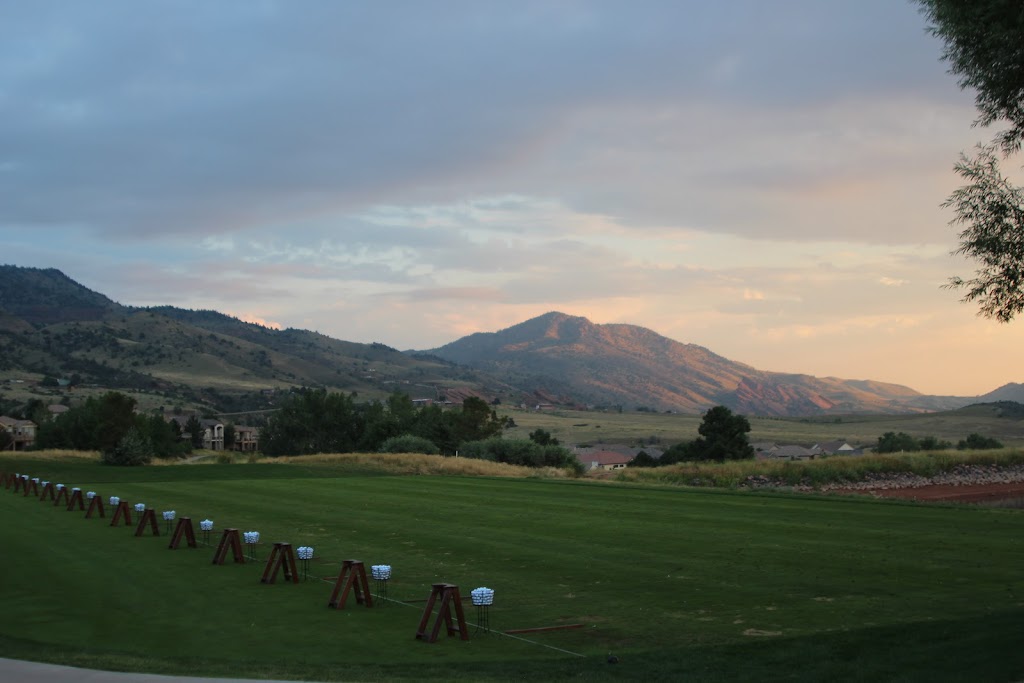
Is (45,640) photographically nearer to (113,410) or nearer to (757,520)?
(757,520)

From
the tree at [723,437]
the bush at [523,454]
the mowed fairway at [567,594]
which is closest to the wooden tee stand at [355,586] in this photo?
the mowed fairway at [567,594]

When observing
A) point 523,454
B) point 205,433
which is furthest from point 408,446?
point 205,433

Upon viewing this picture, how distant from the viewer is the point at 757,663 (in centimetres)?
1126

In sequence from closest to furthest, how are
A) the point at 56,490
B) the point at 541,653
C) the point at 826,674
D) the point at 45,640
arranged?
the point at 826,674 → the point at 541,653 → the point at 45,640 → the point at 56,490

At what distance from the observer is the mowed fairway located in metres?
11.4

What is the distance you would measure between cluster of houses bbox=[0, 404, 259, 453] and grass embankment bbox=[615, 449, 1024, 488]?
80888 millimetres

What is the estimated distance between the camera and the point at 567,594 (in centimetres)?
1617

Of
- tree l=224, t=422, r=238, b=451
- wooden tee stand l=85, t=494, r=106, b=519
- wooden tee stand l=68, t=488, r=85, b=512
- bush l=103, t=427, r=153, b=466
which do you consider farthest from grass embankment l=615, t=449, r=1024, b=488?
tree l=224, t=422, r=238, b=451

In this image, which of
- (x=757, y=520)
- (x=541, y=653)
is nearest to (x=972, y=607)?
(x=541, y=653)

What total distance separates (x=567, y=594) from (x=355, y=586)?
11.5 feet

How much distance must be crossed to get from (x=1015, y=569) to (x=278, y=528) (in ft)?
59.0

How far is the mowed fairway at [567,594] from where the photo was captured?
1139 cm

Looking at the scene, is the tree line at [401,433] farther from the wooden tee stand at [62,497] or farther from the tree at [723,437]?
the wooden tee stand at [62,497]

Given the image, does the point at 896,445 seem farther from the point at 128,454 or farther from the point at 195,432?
the point at 195,432
